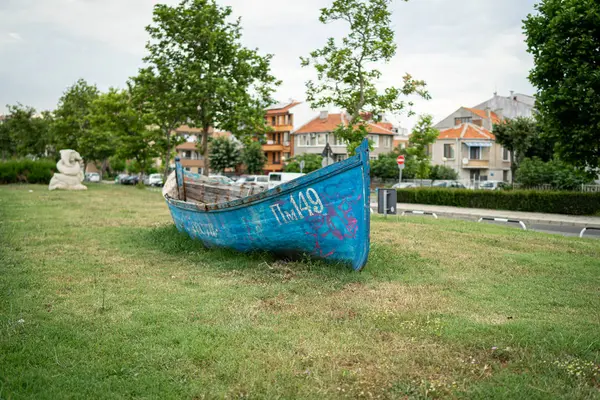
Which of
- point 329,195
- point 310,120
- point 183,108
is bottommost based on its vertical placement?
point 329,195

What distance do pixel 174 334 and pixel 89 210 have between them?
607 inches

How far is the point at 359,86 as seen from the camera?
24.0 metres

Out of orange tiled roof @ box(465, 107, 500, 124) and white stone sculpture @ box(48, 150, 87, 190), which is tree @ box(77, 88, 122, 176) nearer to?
white stone sculpture @ box(48, 150, 87, 190)

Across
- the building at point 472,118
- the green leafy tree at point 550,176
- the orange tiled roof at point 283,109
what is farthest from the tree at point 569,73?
the orange tiled roof at point 283,109

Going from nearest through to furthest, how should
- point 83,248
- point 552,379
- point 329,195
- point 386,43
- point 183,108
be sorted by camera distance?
point 552,379
point 329,195
point 83,248
point 386,43
point 183,108

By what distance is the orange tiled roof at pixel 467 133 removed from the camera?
180 feet

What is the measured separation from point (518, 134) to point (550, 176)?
10367 mm

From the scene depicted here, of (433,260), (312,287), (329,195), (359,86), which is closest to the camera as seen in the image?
(312,287)

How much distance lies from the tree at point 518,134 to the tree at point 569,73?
78.1 ft

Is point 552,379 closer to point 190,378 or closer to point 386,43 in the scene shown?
point 190,378

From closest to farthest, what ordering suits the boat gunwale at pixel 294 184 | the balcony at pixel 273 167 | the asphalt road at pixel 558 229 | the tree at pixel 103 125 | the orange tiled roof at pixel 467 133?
the boat gunwale at pixel 294 184
the asphalt road at pixel 558 229
the tree at pixel 103 125
the orange tiled roof at pixel 467 133
the balcony at pixel 273 167

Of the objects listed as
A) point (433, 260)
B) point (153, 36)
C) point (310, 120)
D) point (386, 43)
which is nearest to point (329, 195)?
point (433, 260)

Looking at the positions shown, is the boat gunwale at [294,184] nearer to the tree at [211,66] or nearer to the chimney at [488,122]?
the tree at [211,66]

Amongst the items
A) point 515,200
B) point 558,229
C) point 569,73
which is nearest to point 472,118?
point 515,200
